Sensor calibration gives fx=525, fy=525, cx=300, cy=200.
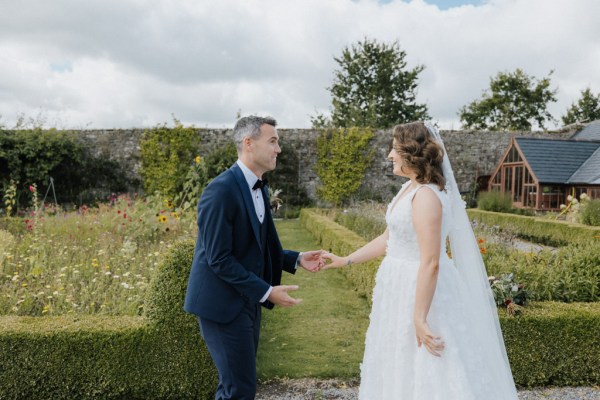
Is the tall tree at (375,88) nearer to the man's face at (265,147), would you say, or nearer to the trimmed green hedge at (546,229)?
the trimmed green hedge at (546,229)

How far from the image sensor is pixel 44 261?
5961 mm

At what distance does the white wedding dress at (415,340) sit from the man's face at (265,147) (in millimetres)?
651

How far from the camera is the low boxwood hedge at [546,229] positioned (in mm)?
9562

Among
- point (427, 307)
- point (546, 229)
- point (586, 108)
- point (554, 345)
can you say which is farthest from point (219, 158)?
point (586, 108)

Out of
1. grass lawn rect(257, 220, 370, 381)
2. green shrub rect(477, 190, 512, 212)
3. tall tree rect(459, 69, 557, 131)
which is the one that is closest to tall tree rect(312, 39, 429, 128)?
tall tree rect(459, 69, 557, 131)

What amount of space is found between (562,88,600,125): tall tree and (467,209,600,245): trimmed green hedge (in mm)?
24491

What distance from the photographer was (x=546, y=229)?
10898mm

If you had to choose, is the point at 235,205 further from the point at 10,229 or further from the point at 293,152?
the point at 293,152

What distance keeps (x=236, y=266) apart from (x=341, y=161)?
Answer: 53.4 feet

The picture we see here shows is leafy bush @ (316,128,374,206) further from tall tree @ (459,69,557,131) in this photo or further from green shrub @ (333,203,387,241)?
tall tree @ (459,69,557,131)

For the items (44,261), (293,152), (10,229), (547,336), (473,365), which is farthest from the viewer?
(293,152)

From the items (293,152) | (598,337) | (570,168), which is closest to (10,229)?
(598,337)

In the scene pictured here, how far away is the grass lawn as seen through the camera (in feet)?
13.6

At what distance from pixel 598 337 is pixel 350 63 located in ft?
96.4
